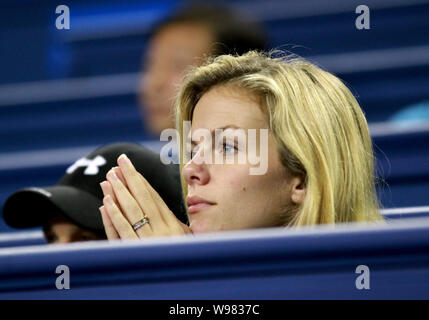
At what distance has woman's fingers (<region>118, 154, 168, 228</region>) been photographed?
2.77 feet

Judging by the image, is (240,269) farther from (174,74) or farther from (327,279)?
(174,74)

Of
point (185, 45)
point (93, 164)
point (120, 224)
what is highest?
point (185, 45)

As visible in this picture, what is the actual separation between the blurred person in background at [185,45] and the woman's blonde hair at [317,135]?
0.49 meters

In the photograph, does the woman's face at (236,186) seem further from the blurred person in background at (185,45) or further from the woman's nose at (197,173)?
the blurred person in background at (185,45)

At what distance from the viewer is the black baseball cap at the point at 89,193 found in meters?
0.95

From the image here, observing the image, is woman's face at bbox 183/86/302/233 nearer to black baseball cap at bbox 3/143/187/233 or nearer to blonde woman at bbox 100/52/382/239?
blonde woman at bbox 100/52/382/239

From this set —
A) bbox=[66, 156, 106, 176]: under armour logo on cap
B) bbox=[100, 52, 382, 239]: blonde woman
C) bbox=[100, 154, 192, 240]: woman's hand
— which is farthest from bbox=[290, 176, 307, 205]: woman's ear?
bbox=[66, 156, 106, 176]: under armour logo on cap

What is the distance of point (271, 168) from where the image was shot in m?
0.81

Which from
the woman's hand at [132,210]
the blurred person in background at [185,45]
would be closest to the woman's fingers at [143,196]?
the woman's hand at [132,210]

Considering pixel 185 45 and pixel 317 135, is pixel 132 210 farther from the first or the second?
pixel 185 45

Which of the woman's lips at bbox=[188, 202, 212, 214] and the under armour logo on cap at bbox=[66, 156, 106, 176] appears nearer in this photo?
the woman's lips at bbox=[188, 202, 212, 214]

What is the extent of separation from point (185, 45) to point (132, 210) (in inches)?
25.0

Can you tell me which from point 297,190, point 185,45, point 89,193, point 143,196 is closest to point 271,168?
point 297,190

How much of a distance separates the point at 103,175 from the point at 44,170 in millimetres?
480
